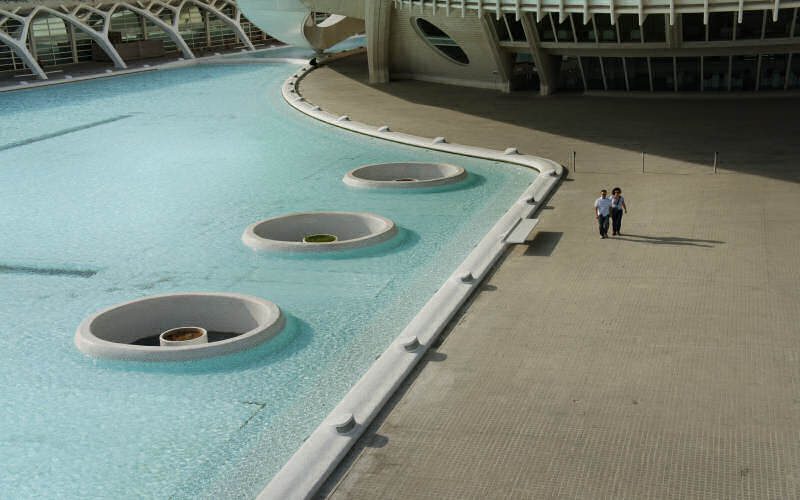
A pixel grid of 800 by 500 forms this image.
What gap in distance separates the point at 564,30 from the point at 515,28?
2.03 meters

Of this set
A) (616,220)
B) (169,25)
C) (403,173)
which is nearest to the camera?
(616,220)

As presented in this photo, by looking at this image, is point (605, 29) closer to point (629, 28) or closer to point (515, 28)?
point (629, 28)

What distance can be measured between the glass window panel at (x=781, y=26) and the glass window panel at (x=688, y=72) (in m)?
2.94

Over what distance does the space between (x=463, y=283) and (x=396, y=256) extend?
319 cm

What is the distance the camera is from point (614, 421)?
10133 millimetres

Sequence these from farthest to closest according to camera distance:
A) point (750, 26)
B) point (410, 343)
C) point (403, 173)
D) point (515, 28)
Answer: point (515, 28)
point (750, 26)
point (403, 173)
point (410, 343)

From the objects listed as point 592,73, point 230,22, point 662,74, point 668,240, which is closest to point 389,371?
point 668,240

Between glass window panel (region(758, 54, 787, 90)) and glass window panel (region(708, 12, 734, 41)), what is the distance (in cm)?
208

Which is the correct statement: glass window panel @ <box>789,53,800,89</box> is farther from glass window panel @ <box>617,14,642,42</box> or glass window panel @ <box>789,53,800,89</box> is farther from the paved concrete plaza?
the paved concrete plaza

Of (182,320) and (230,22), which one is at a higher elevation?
(230,22)

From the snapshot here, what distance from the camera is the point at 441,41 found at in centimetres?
3606

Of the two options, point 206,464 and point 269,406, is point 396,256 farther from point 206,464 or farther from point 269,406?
point 206,464

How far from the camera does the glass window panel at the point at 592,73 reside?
107ft

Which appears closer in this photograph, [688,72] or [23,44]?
[688,72]
